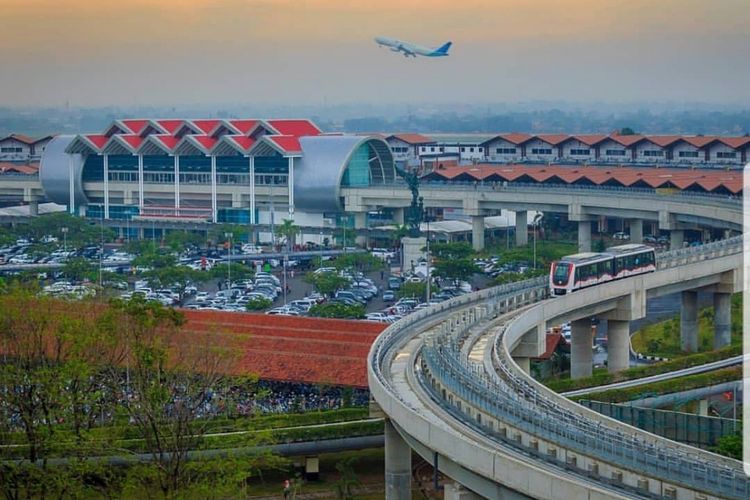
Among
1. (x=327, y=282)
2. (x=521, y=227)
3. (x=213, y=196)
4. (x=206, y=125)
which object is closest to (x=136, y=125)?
(x=206, y=125)

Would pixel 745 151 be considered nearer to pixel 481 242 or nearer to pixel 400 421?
pixel 481 242

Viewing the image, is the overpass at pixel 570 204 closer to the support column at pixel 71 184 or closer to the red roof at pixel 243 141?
the red roof at pixel 243 141

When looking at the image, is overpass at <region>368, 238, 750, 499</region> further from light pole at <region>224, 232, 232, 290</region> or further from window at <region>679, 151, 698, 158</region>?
window at <region>679, 151, 698, 158</region>

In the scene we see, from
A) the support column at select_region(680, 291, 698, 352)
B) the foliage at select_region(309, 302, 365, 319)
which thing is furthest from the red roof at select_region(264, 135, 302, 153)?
the support column at select_region(680, 291, 698, 352)

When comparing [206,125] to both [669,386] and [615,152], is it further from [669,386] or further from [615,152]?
[669,386]

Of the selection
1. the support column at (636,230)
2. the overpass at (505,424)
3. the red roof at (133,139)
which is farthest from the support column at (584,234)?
the overpass at (505,424)

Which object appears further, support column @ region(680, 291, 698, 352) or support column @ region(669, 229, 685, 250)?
support column @ region(669, 229, 685, 250)

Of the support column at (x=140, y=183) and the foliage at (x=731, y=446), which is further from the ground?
the support column at (x=140, y=183)
